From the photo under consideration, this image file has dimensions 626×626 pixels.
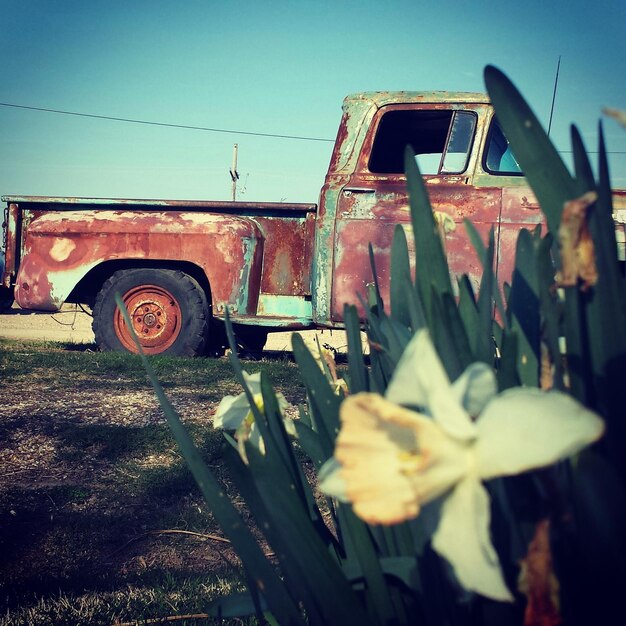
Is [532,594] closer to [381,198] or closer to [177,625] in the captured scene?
[177,625]

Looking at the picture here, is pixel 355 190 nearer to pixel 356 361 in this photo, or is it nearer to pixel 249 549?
pixel 356 361

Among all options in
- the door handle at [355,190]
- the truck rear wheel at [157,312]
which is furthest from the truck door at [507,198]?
the truck rear wheel at [157,312]

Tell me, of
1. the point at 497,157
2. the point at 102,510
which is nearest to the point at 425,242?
the point at 102,510

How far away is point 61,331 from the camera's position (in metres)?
10.1

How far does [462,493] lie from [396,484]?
4 cm

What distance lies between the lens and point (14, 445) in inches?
101

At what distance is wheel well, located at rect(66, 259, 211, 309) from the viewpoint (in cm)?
529

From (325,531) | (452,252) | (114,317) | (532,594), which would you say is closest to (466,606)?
(532,594)

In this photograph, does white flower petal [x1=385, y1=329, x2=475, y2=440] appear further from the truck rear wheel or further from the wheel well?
the wheel well

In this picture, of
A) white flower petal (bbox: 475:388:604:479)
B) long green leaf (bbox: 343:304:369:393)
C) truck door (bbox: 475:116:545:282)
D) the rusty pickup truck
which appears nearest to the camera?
white flower petal (bbox: 475:388:604:479)

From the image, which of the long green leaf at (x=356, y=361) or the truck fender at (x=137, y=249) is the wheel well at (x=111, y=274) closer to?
the truck fender at (x=137, y=249)

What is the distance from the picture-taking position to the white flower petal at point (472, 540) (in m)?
0.35

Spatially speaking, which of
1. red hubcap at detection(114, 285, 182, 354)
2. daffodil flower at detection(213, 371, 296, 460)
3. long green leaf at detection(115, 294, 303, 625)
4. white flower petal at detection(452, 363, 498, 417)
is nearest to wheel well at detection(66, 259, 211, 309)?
red hubcap at detection(114, 285, 182, 354)

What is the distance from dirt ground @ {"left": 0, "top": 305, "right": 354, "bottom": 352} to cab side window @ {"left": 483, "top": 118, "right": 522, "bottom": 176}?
3.67 m
